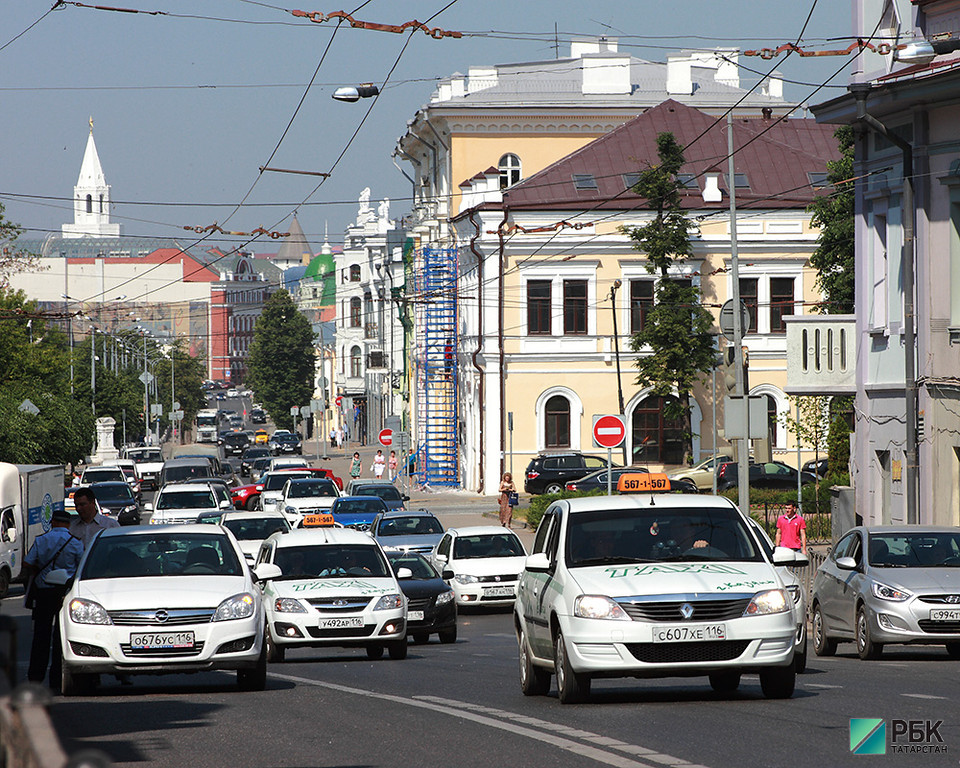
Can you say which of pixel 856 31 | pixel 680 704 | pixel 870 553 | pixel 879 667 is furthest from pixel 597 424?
pixel 680 704

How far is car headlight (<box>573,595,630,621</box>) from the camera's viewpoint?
11586mm

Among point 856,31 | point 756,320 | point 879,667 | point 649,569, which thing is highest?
point 856,31

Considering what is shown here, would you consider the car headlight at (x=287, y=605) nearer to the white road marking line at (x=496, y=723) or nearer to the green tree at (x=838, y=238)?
the white road marking line at (x=496, y=723)

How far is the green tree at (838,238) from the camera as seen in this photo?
44.1m

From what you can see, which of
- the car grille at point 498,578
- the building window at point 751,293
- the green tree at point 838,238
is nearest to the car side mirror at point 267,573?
the car grille at point 498,578

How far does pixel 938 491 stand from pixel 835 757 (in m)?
20.4

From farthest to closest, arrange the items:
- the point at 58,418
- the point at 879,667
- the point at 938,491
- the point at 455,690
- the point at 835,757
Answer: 1. the point at 58,418
2. the point at 938,491
3. the point at 879,667
4. the point at 455,690
5. the point at 835,757

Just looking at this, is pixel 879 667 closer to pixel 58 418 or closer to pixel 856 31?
pixel 856 31

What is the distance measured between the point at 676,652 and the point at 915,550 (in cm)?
816

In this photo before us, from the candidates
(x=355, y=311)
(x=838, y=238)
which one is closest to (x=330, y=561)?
(x=838, y=238)

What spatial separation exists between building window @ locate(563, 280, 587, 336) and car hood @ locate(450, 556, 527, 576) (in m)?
32.5

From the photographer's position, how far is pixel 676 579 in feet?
38.6

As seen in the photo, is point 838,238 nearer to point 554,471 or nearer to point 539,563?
point 554,471

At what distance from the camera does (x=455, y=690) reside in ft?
47.2
